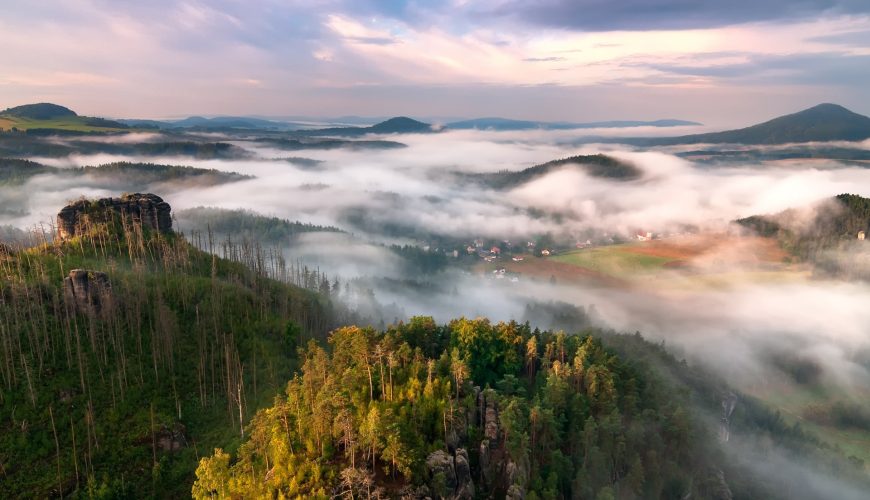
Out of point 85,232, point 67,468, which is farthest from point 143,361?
point 85,232

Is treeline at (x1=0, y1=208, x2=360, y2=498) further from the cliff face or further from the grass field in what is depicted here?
the grass field

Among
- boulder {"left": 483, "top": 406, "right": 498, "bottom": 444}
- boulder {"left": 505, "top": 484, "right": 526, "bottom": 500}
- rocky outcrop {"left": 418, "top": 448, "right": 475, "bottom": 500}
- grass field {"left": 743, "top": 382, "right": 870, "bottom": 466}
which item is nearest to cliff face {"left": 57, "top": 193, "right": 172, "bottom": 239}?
boulder {"left": 483, "top": 406, "right": 498, "bottom": 444}

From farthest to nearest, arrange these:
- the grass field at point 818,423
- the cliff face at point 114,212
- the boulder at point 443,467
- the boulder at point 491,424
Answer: the grass field at point 818,423
the cliff face at point 114,212
the boulder at point 491,424
the boulder at point 443,467

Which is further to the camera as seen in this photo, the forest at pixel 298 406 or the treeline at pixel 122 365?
the treeline at pixel 122 365

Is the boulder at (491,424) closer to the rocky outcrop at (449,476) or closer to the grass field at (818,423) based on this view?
the rocky outcrop at (449,476)

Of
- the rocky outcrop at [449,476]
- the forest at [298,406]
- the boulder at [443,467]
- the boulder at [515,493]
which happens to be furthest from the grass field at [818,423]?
the boulder at [443,467]
